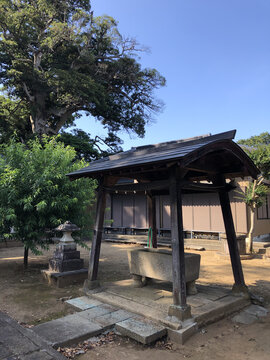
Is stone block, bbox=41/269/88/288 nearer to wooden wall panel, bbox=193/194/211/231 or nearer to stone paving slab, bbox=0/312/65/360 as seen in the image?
stone paving slab, bbox=0/312/65/360

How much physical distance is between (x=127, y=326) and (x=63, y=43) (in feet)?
75.5

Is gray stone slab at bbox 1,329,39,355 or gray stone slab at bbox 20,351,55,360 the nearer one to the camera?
gray stone slab at bbox 20,351,55,360

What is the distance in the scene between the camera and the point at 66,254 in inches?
267

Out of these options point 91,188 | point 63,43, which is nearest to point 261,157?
point 91,188

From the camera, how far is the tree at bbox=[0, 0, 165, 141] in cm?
1919

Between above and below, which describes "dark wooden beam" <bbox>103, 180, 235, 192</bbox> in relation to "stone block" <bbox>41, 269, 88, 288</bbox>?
above

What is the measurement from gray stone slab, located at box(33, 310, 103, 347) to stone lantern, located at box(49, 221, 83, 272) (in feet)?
8.54

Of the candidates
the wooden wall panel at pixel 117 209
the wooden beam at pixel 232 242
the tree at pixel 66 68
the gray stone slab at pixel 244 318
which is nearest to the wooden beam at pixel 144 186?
the wooden beam at pixel 232 242

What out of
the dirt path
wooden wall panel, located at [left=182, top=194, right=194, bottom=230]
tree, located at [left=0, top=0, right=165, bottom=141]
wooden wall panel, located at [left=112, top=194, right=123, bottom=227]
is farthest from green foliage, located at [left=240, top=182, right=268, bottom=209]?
tree, located at [left=0, top=0, right=165, bottom=141]

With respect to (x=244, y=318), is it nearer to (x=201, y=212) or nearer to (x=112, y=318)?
(x=112, y=318)

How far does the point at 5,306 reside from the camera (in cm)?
497

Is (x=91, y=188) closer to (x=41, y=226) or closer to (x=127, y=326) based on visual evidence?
(x=41, y=226)

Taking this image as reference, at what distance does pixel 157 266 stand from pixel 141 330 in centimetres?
151

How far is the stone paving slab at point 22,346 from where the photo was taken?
2.79m
